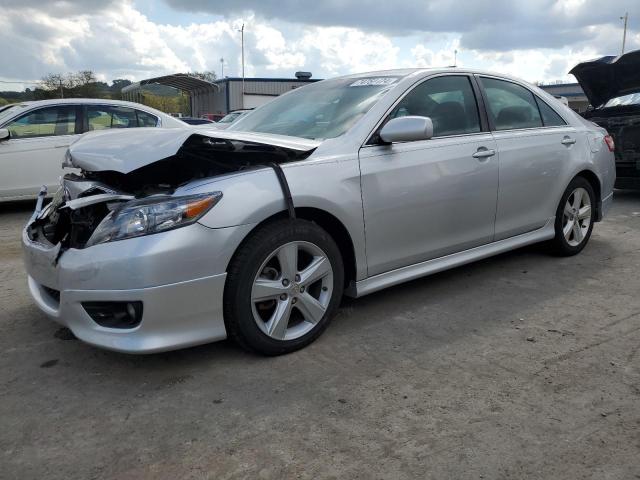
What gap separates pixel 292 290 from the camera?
3010mm

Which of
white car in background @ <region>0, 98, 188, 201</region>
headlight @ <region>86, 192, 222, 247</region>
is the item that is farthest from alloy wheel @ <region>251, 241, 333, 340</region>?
white car in background @ <region>0, 98, 188, 201</region>

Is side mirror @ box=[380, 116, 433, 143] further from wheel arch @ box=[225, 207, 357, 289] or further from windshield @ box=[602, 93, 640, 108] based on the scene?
windshield @ box=[602, 93, 640, 108]

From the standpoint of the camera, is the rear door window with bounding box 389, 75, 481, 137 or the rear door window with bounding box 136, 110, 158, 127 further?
the rear door window with bounding box 136, 110, 158, 127

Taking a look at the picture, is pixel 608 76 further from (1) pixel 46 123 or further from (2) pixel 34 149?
(2) pixel 34 149

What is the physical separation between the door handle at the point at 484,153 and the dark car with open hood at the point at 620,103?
A: 14.4 ft

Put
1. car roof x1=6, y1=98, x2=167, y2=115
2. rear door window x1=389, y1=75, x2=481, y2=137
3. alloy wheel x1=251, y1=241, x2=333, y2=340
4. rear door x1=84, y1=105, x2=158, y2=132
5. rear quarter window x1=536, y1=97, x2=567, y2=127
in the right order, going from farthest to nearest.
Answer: rear door x1=84, y1=105, x2=158, y2=132
car roof x1=6, y1=98, x2=167, y2=115
rear quarter window x1=536, y1=97, x2=567, y2=127
rear door window x1=389, y1=75, x2=481, y2=137
alloy wheel x1=251, y1=241, x2=333, y2=340

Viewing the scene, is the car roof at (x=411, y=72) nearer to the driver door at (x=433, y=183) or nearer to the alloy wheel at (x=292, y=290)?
the driver door at (x=433, y=183)

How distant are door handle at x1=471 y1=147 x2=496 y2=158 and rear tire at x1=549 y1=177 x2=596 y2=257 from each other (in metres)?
1.06

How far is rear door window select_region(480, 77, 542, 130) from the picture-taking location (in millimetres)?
4188

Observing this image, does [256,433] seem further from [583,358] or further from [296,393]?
[583,358]

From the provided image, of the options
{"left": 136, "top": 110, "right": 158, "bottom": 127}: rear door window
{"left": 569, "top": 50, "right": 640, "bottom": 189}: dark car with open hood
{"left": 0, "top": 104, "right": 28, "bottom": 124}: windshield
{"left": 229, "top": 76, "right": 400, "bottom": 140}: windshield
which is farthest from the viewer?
{"left": 136, "top": 110, "right": 158, "bottom": 127}: rear door window

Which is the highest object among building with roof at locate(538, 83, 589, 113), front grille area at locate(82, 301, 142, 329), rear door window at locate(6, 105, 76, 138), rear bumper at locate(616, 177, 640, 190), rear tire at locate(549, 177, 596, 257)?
building with roof at locate(538, 83, 589, 113)

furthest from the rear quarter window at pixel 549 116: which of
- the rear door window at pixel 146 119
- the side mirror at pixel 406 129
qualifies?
the rear door window at pixel 146 119

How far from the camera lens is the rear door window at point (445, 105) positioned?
12.1 ft
